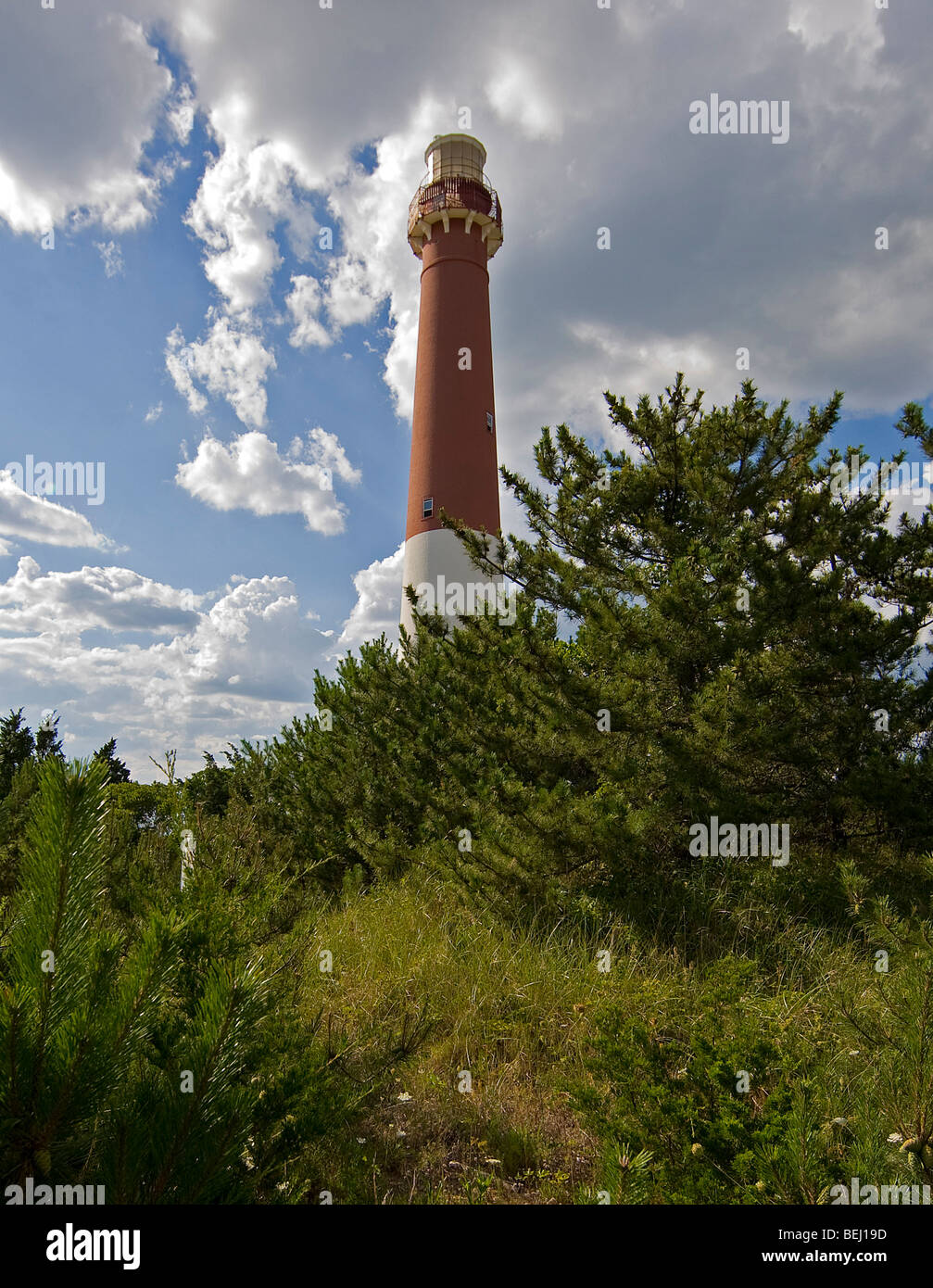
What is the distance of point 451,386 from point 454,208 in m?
5.30

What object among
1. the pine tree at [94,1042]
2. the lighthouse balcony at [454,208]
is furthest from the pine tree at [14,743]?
the lighthouse balcony at [454,208]

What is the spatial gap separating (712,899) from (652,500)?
4.24m

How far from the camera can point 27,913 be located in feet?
4.79

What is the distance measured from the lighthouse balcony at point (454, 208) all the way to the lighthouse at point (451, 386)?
0.11 ft

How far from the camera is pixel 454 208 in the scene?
18078 mm

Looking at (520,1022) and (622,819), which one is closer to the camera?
(520,1022)

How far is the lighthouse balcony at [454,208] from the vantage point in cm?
1828

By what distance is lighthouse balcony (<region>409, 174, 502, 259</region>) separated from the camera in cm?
1828

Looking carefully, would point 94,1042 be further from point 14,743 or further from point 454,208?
point 454,208

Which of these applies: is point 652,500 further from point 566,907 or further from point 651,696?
point 566,907

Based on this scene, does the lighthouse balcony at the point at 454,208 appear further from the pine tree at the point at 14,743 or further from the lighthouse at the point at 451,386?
the pine tree at the point at 14,743

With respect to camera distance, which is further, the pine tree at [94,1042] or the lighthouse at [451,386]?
the lighthouse at [451,386]

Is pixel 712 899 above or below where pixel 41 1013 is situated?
below
